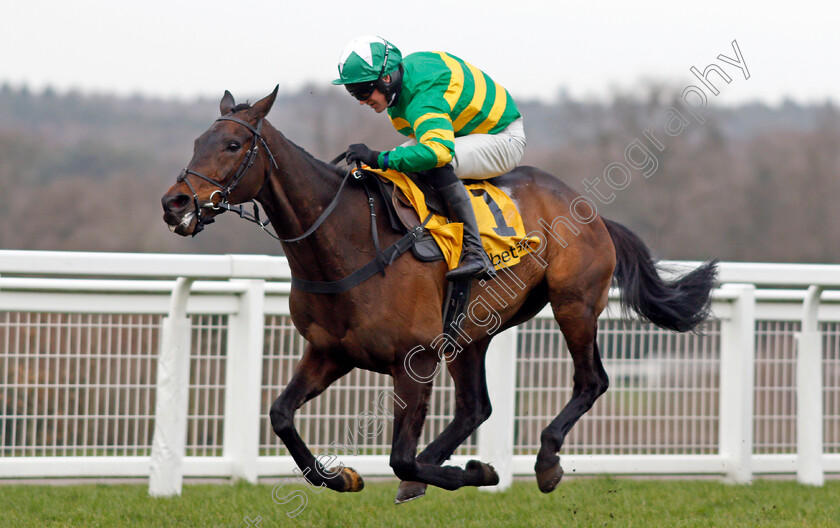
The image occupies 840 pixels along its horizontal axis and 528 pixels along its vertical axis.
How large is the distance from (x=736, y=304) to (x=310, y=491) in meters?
2.79

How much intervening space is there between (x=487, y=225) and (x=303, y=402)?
41.2 inches

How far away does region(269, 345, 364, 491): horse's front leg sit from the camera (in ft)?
13.0

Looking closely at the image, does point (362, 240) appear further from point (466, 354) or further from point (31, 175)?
point (31, 175)

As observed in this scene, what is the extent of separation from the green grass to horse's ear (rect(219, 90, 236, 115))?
6.03 feet

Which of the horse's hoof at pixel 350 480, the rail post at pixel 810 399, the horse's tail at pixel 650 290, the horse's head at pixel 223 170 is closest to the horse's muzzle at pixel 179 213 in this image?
the horse's head at pixel 223 170

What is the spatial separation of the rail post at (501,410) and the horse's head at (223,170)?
2251 millimetres

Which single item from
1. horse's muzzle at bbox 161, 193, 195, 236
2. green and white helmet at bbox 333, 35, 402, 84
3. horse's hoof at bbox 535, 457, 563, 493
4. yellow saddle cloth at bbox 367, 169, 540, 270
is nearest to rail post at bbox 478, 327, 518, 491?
horse's hoof at bbox 535, 457, 563, 493

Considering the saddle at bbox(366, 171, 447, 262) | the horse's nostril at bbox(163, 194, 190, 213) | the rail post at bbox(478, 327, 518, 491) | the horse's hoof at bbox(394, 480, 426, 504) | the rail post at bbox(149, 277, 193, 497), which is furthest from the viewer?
the rail post at bbox(478, 327, 518, 491)

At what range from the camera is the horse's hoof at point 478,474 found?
4.19 m

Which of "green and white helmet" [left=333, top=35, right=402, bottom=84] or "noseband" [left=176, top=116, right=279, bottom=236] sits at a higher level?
"green and white helmet" [left=333, top=35, right=402, bottom=84]

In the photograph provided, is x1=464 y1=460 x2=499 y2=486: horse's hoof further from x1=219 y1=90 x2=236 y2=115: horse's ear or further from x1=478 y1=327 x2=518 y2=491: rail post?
x1=219 y1=90 x2=236 y2=115: horse's ear

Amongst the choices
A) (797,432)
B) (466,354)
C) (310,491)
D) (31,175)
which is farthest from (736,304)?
(31,175)

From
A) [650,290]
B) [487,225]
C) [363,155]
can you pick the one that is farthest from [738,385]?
[363,155]

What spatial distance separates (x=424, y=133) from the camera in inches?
153
